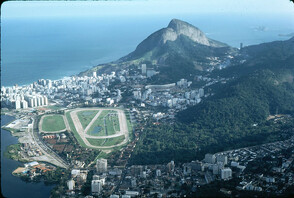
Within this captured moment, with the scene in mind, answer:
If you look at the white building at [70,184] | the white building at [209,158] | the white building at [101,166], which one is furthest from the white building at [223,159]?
the white building at [70,184]

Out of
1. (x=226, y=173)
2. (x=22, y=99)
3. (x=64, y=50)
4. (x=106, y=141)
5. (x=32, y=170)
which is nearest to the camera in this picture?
(x=226, y=173)

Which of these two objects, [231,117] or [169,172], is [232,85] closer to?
[231,117]

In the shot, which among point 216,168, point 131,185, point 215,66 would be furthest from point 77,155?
point 215,66

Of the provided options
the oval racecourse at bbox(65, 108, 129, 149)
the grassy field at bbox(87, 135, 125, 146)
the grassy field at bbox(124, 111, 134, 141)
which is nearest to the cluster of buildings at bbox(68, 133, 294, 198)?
the grassy field at bbox(87, 135, 125, 146)

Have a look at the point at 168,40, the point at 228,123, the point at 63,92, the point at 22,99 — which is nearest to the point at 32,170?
the point at 228,123

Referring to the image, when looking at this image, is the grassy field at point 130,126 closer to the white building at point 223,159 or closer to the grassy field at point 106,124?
the grassy field at point 106,124

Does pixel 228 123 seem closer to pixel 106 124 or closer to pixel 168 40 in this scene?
pixel 106 124
